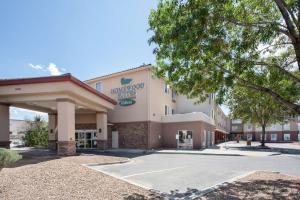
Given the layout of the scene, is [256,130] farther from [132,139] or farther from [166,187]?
[166,187]

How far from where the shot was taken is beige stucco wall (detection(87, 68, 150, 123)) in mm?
27375

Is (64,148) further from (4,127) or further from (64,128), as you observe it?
(4,127)

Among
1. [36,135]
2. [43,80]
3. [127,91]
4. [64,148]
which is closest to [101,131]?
[127,91]

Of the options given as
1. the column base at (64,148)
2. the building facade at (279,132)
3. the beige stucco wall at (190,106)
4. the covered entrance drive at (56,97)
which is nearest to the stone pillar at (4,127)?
the covered entrance drive at (56,97)

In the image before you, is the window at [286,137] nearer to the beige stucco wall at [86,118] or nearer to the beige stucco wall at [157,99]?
the beige stucco wall at [157,99]

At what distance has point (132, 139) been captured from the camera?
27984mm

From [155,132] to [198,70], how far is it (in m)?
19.7

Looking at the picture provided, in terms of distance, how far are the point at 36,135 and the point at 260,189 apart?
1231 inches

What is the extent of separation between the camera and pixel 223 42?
860cm

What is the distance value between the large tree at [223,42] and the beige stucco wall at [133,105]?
52.8 feet

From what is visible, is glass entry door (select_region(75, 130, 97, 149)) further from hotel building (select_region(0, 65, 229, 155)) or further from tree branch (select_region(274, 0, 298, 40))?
tree branch (select_region(274, 0, 298, 40))

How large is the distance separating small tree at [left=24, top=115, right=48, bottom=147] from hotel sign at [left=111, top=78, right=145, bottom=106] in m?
12.2

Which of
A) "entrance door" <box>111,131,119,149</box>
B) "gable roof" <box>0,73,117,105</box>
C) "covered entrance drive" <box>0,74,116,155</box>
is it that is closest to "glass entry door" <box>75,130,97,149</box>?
"entrance door" <box>111,131,119,149</box>

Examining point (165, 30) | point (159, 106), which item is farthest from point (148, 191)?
point (159, 106)
